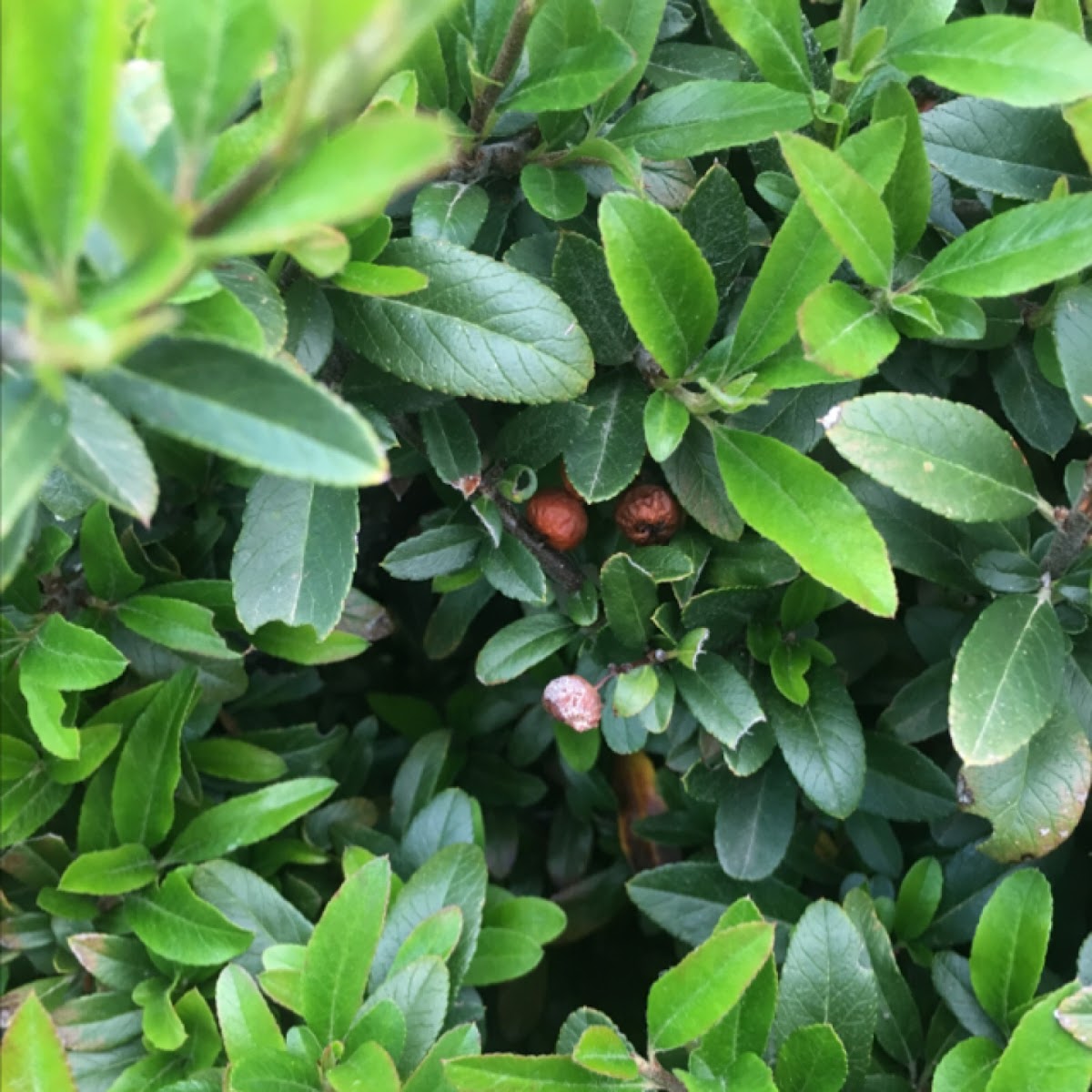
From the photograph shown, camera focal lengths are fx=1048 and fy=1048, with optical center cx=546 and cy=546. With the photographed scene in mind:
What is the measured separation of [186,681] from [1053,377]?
2.40 feet

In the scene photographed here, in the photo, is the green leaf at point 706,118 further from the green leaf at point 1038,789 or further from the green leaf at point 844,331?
the green leaf at point 1038,789

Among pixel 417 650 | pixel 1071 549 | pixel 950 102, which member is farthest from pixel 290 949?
pixel 950 102

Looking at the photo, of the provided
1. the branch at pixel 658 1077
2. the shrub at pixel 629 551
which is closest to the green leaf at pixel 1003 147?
the shrub at pixel 629 551

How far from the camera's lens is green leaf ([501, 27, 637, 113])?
2.22ft

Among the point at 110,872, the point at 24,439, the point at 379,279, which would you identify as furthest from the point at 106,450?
the point at 110,872

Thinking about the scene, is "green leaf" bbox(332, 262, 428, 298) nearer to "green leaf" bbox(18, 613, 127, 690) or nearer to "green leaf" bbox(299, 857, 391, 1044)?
"green leaf" bbox(18, 613, 127, 690)

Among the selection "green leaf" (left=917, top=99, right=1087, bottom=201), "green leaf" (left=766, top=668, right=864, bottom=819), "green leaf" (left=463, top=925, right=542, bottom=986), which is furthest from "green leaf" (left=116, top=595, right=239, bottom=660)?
"green leaf" (left=917, top=99, right=1087, bottom=201)

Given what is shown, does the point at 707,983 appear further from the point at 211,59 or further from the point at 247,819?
the point at 211,59

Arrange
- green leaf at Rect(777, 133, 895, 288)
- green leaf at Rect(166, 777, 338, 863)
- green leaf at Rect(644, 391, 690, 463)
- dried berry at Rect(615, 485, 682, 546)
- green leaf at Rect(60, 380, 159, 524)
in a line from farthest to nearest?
1. green leaf at Rect(166, 777, 338, 863)
2. dried berry at Rect(615, 485, 682, 546)
3. green leaf at Rect(644, 391, 690, 463)
4. green leaf at Rect(777, 133, 895, 288)
5. green leaf at Rect(60, 380, 159, 524)

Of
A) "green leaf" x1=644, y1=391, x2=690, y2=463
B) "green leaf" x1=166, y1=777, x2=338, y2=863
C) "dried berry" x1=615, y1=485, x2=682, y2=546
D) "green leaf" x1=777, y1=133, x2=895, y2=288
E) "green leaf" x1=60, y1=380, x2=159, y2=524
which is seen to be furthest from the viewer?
"green leaf" x1=166, y1=777, x2=338, y2=863

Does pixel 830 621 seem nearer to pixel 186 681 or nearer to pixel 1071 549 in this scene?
pixel 1071 549

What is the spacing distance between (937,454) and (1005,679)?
0.16 m

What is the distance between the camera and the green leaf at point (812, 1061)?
2.37 feet

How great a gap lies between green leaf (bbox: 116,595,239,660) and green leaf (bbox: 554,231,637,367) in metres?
0.39
